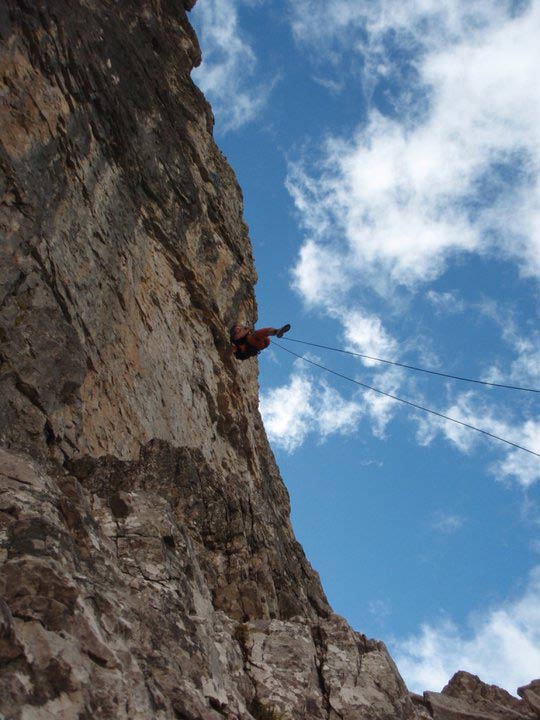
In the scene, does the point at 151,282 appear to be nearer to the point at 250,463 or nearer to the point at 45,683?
the point at 250,463

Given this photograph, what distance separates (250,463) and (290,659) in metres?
8.65

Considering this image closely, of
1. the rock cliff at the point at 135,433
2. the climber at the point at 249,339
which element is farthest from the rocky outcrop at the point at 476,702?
the climber at the point at 249,339

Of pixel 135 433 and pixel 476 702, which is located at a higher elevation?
pixel 135 433

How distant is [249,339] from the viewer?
18.8 m

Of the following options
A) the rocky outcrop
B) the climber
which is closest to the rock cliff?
the rocky outcrop

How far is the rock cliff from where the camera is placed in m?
6.50

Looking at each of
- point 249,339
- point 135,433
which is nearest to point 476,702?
point 135,433

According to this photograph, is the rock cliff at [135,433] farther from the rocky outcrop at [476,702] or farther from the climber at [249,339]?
the climber at [249,339]

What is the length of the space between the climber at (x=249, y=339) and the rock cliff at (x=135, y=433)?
40cm

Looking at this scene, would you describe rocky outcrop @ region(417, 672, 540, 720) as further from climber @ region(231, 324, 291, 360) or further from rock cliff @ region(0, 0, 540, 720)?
climber @ region(231, 324, 291, 360)

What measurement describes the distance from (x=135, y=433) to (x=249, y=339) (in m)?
6.04

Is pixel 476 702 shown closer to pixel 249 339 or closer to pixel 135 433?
pixel 135 433

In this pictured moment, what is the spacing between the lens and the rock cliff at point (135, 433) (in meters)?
6.50

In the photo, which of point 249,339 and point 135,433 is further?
point 249,339
